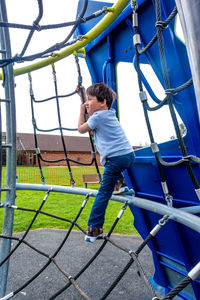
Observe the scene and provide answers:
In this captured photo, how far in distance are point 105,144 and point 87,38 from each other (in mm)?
790

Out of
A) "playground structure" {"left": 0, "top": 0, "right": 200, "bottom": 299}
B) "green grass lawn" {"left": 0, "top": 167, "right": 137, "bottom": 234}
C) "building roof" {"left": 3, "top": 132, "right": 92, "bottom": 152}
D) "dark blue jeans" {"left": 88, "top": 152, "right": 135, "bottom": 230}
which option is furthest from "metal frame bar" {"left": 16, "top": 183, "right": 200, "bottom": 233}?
"building roof" {"left": 3, "top": 132, "right": 92, "bottom": 152}

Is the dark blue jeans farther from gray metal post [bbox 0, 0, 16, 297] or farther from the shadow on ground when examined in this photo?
the shadow on ground

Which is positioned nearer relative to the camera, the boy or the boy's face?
the boy

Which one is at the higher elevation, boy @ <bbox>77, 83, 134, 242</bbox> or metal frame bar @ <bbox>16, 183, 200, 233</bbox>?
boy @ <bbox>77, 83, 134, 242</bbox>

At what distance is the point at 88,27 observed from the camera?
199cm

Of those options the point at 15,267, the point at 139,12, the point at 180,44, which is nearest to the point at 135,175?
the point at 180,44

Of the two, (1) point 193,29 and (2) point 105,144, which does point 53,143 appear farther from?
(1) point 193,29

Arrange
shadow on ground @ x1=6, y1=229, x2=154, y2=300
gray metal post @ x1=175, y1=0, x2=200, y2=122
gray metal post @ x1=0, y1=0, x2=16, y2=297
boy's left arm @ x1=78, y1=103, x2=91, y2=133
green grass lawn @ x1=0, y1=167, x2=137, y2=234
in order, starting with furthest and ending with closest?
green grass lawn @ x1=0, y1=167, x2=137, y2=234, shadow on ground @ x1=6, y1=229, x2=154, y2=300, gray metal post @ x1=0, y1=0, x2=16, y2=297, boy's left arm @ x1=78, y1=103, x2=91, y2=133, gray metal post @ x1=175, y1=0, x2=200, y2=122

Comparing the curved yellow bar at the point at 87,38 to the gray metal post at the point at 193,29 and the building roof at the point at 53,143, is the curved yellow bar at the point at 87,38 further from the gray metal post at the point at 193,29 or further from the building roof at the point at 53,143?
the building roof at the point at 53,143

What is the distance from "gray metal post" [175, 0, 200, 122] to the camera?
30 cm

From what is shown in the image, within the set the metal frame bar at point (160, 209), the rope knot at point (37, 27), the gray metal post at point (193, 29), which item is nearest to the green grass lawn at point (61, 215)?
the metal frame bar at point (160, 209)

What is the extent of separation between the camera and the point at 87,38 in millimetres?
1737

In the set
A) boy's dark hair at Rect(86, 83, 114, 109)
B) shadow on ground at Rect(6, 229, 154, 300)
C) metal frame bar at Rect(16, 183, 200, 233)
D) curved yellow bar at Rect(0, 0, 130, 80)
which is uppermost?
curved yellow bar at Rect(0, 0, 130, 80)

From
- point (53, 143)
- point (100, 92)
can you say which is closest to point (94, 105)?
point (100, 92)
